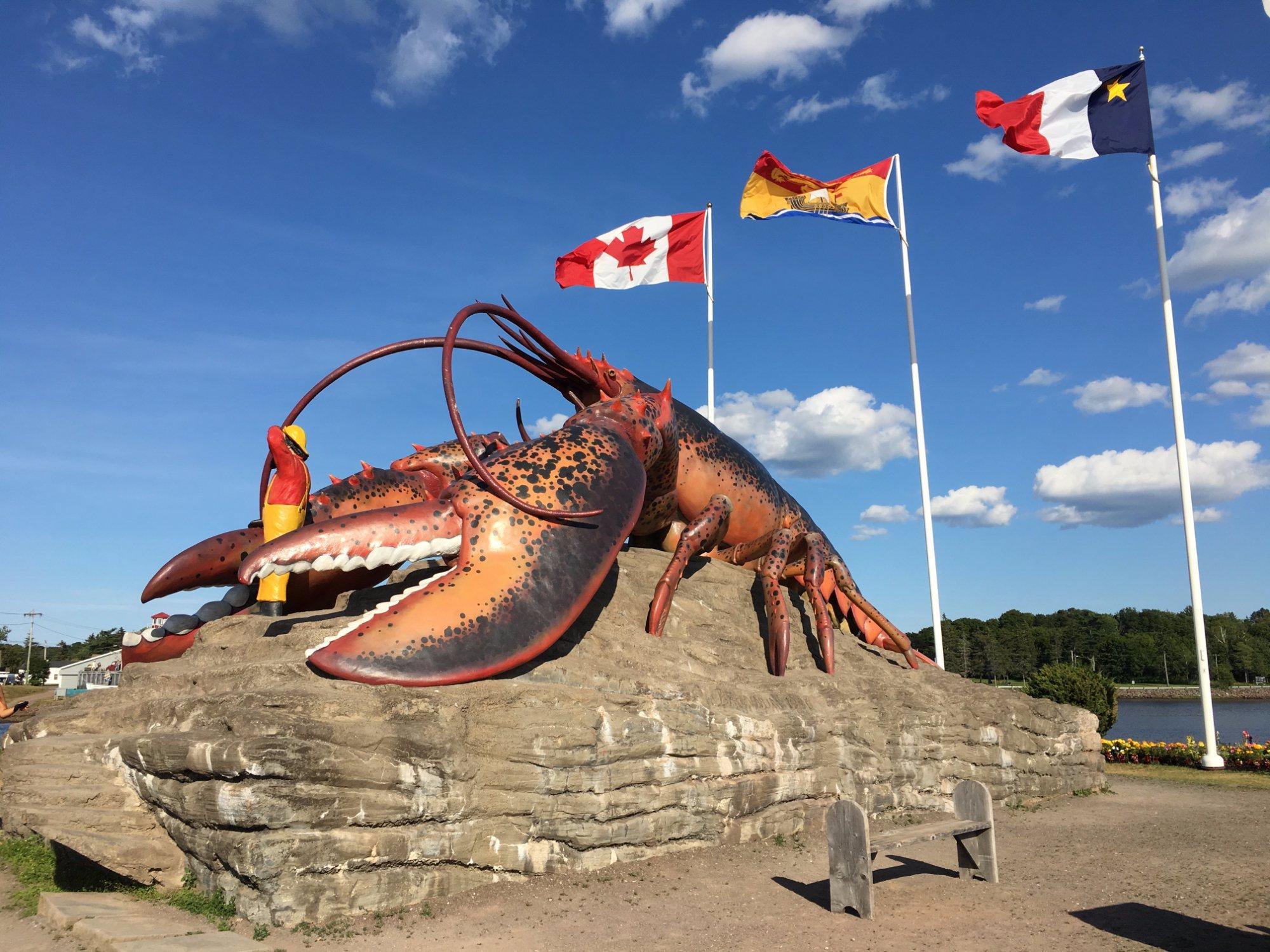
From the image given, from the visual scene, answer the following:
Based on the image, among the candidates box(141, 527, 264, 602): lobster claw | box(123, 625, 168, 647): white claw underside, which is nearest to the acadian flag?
box(141, 527, 264, 602): lobster claw

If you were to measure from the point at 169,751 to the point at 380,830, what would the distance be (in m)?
1.22

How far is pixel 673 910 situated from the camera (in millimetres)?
4957

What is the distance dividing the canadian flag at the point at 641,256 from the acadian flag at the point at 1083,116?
517 cm

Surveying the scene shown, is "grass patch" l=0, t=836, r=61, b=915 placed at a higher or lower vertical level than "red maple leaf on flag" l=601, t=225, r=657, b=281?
lower

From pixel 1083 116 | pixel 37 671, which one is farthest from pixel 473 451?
pixel 37 671

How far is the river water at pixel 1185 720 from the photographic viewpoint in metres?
28.7

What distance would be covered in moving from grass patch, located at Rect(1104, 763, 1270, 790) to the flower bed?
203 millimetres

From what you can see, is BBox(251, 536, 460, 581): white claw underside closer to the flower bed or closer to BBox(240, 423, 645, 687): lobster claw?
BBox(240, 423, 645, 687): lobster claw

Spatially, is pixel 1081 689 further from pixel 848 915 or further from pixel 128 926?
pixel 128 926

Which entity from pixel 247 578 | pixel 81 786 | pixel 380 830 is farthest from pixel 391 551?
pixel 81 786

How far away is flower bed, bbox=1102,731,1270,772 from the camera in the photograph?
1334cm

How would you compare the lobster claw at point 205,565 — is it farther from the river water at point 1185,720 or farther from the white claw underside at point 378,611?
the river water at point 1185,720

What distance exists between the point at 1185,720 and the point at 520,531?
46.7 metres

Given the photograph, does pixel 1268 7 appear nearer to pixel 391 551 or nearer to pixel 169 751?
pixel 391 551
